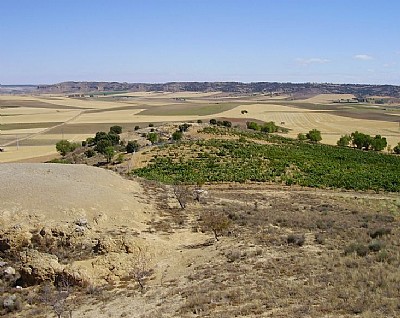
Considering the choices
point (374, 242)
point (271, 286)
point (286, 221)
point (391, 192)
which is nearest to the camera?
point (271, 286)

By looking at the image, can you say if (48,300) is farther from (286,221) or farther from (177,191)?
(177,191)

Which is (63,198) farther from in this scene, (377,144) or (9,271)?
(377,144)

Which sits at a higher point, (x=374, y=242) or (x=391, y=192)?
(x=374, y=242)

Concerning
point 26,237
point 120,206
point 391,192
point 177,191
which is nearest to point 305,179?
point 391,192

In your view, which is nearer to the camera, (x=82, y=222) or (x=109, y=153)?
(x=82, y=222)

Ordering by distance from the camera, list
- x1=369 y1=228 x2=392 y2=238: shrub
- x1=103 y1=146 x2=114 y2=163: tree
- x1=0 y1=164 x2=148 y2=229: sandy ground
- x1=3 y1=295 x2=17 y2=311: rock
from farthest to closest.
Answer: x1=103 y1=146 x2=114 y2=163: tree, x1=0 y1=164 x2=148 y2=229: sandy ground, x1=369 y1=228 x2=392 y2=238: shrub, x1=3 y1=295 x2=17 y2=311: rock

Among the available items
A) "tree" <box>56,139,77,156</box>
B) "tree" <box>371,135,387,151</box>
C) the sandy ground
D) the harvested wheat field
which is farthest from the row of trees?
the sandy ground

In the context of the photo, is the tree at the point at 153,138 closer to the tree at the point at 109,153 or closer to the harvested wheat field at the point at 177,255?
the tree at the point at 109,153

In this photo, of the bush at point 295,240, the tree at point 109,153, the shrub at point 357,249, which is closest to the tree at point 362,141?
the tree at point 109,153

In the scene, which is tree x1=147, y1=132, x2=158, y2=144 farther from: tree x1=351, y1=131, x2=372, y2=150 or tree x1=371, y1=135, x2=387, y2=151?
tree x1=371, y1=135, x2=387, y2=151

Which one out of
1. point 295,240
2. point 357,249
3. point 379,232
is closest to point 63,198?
point 295,240

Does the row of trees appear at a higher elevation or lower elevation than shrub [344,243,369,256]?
lower
